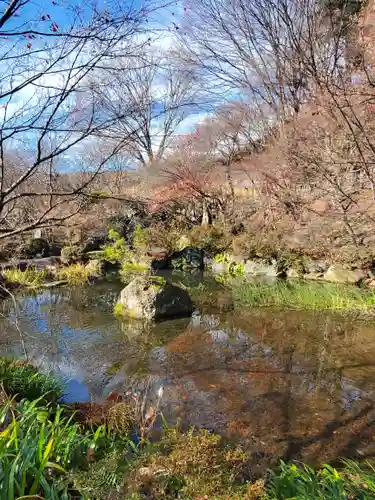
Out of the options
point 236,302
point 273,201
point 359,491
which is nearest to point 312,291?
point 236,302

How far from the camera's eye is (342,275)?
9180mm

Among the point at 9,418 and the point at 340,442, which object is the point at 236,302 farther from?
the point at 9,418

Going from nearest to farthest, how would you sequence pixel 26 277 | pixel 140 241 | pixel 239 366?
pixel 239 366 < pixel 26 277 < pixel 140 241

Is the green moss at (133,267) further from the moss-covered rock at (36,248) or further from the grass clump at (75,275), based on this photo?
the moss-covered rock at (36,248)

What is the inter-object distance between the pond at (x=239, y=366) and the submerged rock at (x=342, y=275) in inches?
94.0

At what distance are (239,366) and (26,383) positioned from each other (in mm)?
2593

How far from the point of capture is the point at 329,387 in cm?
439

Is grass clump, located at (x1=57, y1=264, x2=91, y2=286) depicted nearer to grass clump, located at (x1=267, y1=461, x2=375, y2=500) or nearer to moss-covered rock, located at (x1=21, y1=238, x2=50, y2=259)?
moss-covered rock, located at (x1=21, y1=238, x2=50, y2=259)

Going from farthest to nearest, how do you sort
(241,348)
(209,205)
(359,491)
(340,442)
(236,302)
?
1. (209,205)
2. (236,302)
3. (241,348)
4. (340,442)
5. (359,491)

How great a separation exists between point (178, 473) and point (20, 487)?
0.90 m

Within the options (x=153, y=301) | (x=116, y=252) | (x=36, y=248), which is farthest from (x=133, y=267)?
(x=153, y=301)

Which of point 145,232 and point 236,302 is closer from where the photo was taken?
point 236,302

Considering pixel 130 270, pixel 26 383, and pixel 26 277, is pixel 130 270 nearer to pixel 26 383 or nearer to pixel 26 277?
pixel 26 277

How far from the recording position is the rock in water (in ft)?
24.2
